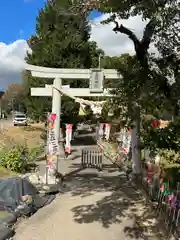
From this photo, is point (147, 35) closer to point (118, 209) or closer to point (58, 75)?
point (118, 209)

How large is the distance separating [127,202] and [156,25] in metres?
5.60

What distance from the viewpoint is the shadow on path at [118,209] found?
28.0ft

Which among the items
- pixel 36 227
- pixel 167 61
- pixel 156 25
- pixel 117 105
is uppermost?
pixel 156 25

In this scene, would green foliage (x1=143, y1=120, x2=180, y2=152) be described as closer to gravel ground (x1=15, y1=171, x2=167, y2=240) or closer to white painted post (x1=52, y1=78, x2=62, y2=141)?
gravel ground (x1=15, y1=171, x2=167, y2=240)

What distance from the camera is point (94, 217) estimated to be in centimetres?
930

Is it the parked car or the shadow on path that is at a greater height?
the parked car

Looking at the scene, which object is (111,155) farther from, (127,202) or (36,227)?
(36,227)

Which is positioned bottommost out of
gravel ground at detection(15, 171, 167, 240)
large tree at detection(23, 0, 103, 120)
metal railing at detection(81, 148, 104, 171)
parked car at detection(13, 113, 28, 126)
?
gravel ground at detection(15, 171, 167, 240)

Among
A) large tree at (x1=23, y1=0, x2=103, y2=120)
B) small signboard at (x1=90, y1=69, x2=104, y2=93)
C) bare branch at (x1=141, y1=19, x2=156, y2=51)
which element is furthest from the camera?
large tree at (x1=23, y1=0, x2=103, y2=120)

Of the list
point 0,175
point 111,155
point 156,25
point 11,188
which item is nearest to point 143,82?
point 156,25

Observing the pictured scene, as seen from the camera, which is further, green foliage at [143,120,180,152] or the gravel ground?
the gravel ground

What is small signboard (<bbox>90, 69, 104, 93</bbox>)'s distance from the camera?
15.2 meters

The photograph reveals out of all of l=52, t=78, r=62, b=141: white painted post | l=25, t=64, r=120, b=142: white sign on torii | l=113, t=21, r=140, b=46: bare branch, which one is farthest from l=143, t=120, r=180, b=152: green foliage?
l=52, t=78, r=62, b=141: white painted post

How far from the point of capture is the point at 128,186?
13250 mm
